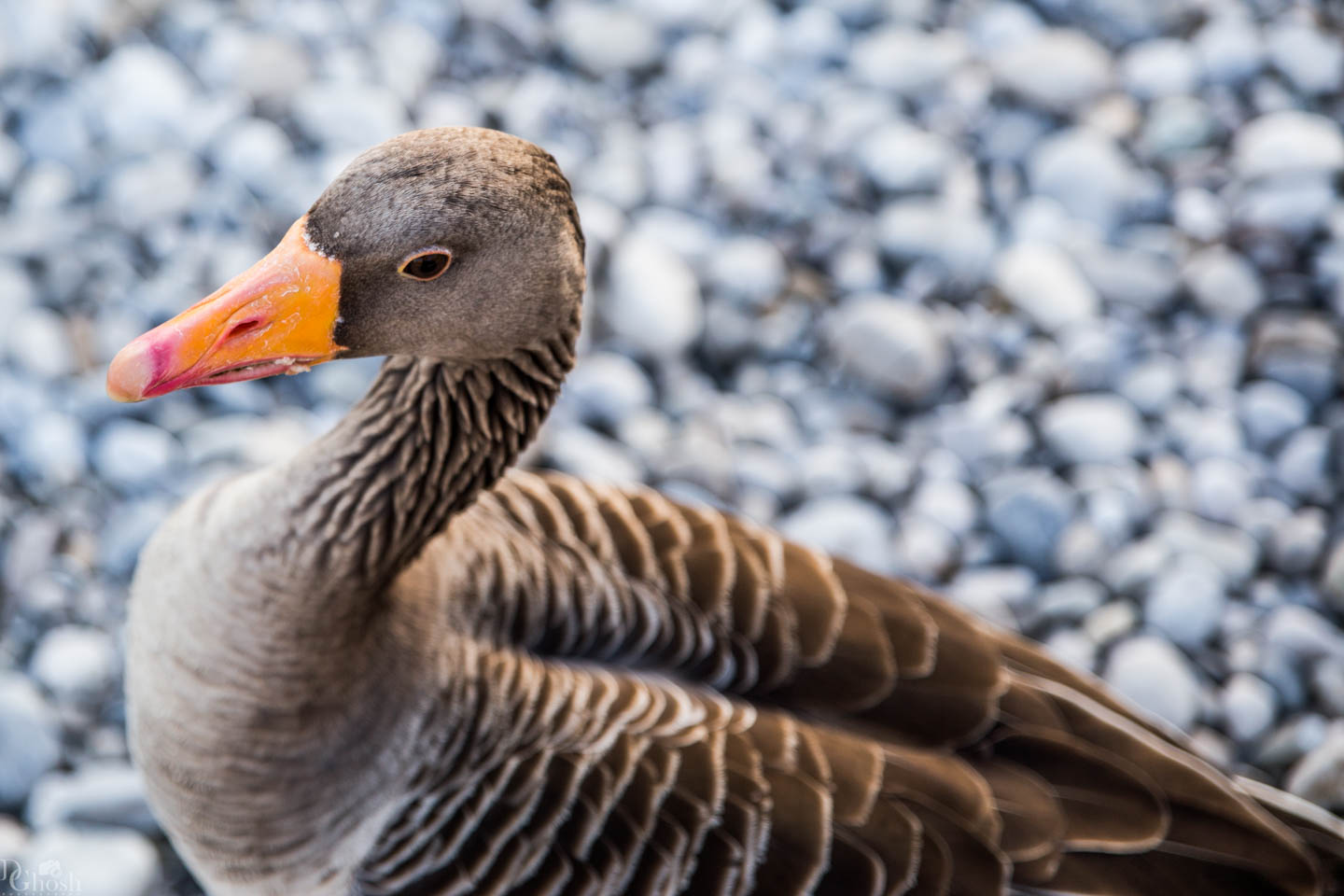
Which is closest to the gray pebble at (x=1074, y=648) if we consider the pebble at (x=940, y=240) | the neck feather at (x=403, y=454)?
the pebble at (x=940, y=240)

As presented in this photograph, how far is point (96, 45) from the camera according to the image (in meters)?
3.13

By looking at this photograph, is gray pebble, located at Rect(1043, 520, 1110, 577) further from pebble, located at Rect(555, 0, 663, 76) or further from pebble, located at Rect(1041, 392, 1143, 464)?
pebble, located at Rect(555, 0, 663, 76)

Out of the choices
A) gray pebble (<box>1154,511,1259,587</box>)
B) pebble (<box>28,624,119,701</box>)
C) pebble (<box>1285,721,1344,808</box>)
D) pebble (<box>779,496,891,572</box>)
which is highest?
gray pebble (<box>1154,511,1259,587</box>)

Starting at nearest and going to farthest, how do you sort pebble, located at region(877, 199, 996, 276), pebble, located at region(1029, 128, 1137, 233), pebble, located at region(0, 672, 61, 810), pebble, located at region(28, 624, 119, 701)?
pebble, located at region(0, 672, 61, 810), pebble, located at region(28, 624, 119, 701), pebble, located at region(877, 199, 996, 276), pebble, located at region(1029, 128, 1137, 233)

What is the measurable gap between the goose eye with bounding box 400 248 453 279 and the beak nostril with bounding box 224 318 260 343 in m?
0.18

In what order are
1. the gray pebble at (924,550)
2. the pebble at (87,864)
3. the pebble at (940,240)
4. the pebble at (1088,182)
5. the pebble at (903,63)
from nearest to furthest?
the pebble at (87,864)
the gray pebble at (924,550)
the pebble at (940,240)
the pebble at (1088,182)
the pebble at (903,63)

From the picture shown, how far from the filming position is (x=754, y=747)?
1.77 metres

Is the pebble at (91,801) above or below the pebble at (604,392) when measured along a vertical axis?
below

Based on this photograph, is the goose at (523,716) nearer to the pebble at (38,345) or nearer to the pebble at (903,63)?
the pebble at (38,345)

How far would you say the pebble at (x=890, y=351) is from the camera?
2998 mm

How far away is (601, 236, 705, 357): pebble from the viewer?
2.93 meters

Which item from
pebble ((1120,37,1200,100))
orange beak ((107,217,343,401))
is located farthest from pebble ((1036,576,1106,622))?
orange beak ((107,217,343,401))

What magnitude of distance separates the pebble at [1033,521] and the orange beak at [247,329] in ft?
5.73

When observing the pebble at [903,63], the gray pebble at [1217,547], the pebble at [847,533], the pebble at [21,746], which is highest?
the pebble at [903,63]
